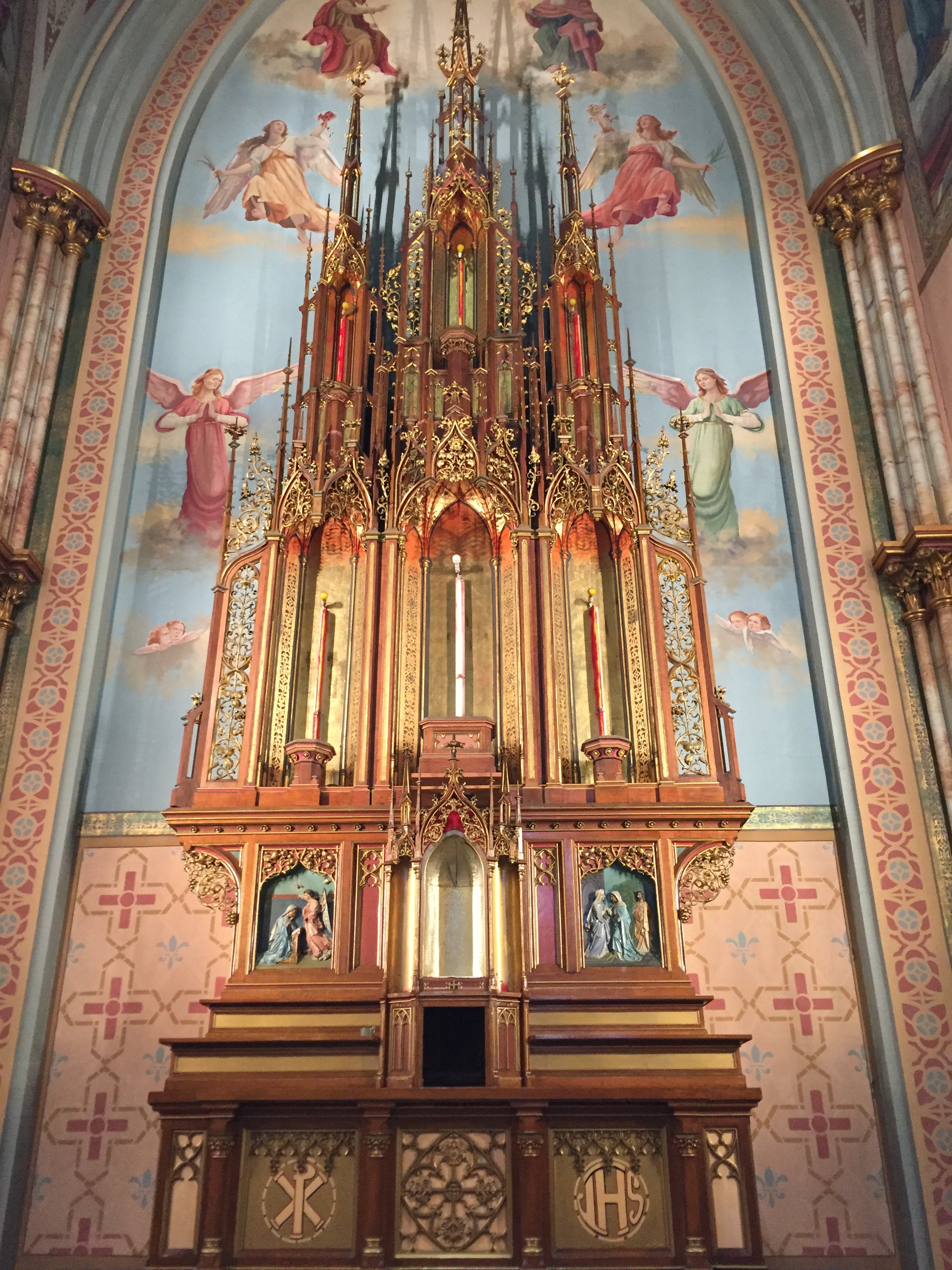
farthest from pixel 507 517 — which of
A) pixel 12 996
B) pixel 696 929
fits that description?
pixel 12 996

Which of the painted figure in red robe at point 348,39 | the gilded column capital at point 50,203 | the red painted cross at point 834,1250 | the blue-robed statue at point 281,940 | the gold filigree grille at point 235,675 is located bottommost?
the red painted cross at point 834,1250

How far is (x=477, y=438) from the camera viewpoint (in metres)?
9.68

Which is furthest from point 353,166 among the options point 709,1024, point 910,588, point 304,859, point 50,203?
point 709,1024

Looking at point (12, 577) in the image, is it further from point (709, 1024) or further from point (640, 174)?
point (640, 174)

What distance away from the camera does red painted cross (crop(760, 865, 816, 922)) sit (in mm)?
8977

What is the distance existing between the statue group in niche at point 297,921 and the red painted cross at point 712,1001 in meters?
2.75

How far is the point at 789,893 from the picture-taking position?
9031mm

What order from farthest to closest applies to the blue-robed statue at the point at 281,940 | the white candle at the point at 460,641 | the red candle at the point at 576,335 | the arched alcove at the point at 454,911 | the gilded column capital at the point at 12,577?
1. the red candle at the point at 576,335
2. the gilded column capital at the point at 12,577
3. the white candle at the point at 460,641
4. the blue-robed statue at the point at 281,940
5. the arched alcove at the point at 454,911

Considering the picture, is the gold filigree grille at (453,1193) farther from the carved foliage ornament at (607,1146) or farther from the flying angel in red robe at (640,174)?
the flying angel in red robe at (640,174)

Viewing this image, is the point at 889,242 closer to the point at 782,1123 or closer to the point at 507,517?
the point at 507,517

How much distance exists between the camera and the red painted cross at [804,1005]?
861 cm

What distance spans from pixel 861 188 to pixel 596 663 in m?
5.54

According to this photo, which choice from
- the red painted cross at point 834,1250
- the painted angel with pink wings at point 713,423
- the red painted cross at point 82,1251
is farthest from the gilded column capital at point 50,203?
the red painted cross at point 834,1250

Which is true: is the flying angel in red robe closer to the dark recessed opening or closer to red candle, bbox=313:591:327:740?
red candle, bbox=313:591:327:740
